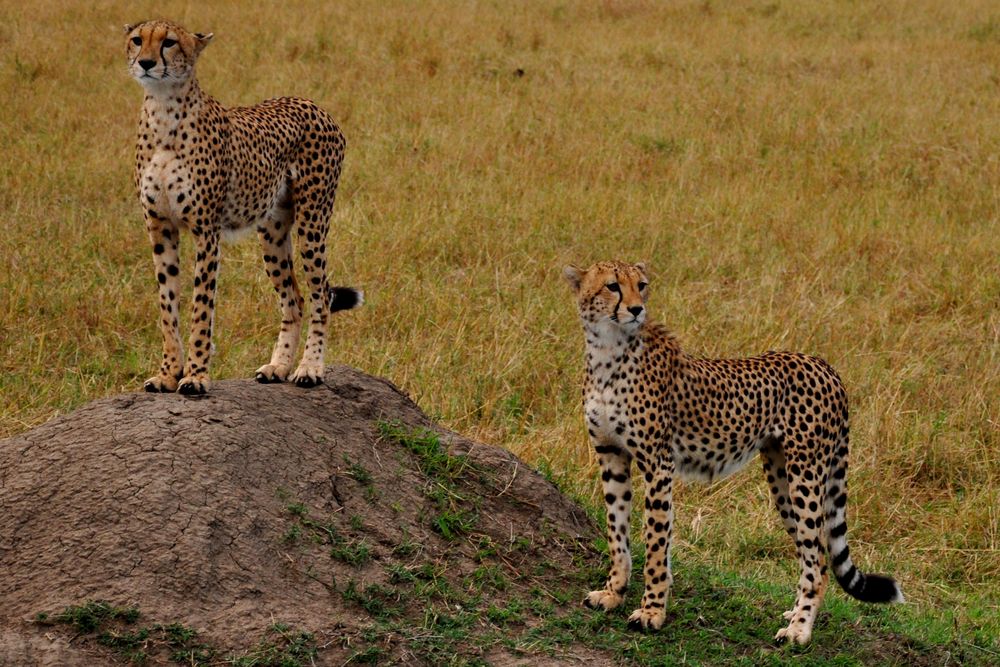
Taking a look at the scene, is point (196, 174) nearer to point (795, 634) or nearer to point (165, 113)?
point (165, 113)

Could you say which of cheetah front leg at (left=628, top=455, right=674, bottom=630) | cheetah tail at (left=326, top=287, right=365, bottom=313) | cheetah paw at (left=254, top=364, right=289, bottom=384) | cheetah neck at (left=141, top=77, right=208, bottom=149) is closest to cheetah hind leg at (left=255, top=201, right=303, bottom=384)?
cheetah paw at (left=254, top=364, right=289, bottom=384)

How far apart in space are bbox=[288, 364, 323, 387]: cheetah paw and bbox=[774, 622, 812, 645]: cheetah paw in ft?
6.05

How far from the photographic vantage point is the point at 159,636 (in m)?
3.75

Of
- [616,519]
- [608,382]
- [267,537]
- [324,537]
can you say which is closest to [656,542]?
[616,519]

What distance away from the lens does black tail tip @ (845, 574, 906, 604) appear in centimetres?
456

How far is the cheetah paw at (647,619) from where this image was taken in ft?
14.1

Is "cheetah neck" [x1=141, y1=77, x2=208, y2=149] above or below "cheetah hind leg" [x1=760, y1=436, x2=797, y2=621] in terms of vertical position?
above

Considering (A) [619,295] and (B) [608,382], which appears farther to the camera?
(B) [608,382]

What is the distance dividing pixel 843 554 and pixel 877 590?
16cm

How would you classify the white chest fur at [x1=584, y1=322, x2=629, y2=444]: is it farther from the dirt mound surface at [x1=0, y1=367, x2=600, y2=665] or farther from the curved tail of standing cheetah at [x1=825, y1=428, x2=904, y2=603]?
the curved tail of standing cheetah at [x1=825, y1=428, x2=904, y2=603]

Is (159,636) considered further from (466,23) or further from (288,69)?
(466,23)

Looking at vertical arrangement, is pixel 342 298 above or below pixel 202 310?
below

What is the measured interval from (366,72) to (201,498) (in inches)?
334

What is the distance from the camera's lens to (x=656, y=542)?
4.28 meters
